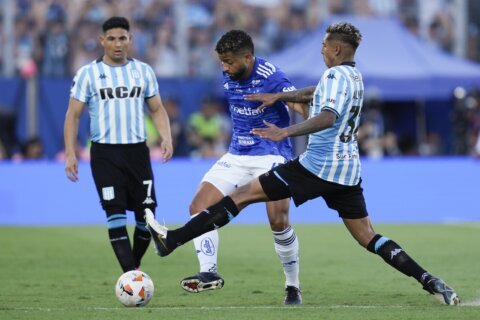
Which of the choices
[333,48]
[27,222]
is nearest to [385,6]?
[27,222]

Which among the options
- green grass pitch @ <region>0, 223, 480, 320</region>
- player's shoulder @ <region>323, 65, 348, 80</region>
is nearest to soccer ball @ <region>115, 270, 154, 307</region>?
green grass pitch @ <region>0, 223, 480, 320</region>

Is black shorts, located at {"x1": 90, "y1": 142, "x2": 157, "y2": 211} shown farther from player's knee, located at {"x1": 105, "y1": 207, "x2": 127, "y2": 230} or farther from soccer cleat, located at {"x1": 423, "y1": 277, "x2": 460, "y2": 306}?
soccer cleat, located at {"x1": 423, "y1": 277, "x2": 460, "y2": 306}

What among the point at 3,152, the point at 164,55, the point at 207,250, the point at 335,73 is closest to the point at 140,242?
the point at 207,250

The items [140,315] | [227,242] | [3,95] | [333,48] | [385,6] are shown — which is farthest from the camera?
[385,6]

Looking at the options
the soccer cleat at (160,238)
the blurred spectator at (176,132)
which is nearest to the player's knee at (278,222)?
the soccer cleat at (160,238)

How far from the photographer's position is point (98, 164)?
10.2m

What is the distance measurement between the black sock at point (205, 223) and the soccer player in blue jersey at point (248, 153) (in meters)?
0.51

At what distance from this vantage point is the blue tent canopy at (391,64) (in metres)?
21.9

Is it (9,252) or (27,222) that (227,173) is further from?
(27,222)

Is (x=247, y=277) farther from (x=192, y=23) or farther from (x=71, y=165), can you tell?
(x=192, y=23)

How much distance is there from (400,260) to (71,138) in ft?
10.5

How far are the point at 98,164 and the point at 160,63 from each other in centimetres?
1245

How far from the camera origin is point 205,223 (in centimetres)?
892

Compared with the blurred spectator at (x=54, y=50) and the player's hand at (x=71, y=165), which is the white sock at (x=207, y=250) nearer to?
the player's hand at (x=71, y=165)
